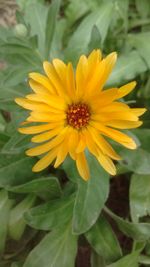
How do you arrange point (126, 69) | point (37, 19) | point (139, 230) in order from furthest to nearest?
A: point (37, 19) < point (126, 69) < point (139, 230)

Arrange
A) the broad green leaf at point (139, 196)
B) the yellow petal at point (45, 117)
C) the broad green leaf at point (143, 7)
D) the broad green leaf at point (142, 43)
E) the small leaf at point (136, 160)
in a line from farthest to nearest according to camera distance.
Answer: the broad green leaf at point (143, 7) → the broad green leaf at point (142, 43) → the broad green leaf at point (139, 196) → the small leaf at point (136, 160) → the yellow petal at point (45, 117)

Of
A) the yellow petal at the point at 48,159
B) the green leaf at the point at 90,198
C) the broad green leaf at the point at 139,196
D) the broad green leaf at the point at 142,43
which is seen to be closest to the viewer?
the yellow petal at the point at 48,159

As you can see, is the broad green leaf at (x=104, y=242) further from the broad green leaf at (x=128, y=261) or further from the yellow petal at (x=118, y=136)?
the yellow petal at (x=118, y=136)

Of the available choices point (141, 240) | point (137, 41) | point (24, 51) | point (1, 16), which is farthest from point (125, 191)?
point (1, 16)

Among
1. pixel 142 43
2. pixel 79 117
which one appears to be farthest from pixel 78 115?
pixel 142 43

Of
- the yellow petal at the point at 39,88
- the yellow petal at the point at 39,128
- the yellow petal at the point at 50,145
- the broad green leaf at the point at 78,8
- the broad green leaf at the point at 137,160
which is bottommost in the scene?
the broad green leaf at the point at 137,160

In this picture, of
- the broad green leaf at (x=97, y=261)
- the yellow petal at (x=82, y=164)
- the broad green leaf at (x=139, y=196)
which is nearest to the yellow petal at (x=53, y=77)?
the yellow petal at (x=82, y=164)

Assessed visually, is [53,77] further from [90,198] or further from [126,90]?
[90,198]
